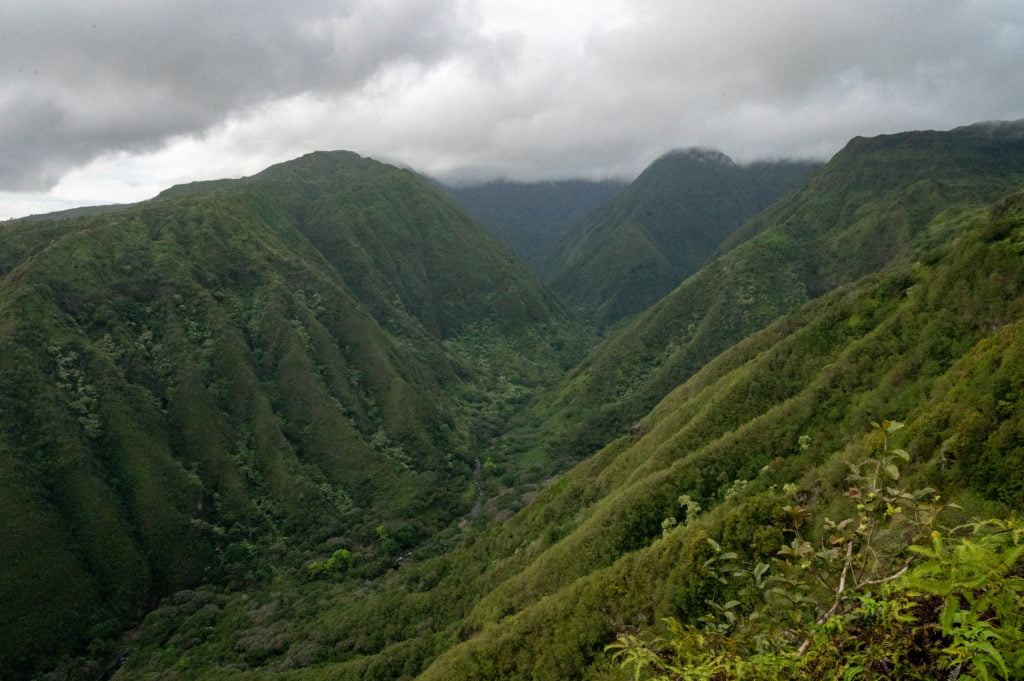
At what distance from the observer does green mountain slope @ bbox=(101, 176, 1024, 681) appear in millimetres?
26000

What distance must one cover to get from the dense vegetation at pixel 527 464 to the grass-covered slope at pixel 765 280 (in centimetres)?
117

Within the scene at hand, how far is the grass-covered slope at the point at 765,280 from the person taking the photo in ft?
459

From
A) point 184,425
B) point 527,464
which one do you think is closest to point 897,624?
point 527,464

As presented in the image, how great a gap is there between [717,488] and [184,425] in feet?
371

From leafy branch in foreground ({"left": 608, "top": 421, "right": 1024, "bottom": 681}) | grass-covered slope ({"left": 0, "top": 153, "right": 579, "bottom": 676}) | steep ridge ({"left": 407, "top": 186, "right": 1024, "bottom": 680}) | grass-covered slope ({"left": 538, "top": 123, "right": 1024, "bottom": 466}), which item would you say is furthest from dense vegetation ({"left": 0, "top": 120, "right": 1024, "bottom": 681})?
grass-covered slope ({"left": 538, "top": 123, "right": 1024, "bottom": 466})

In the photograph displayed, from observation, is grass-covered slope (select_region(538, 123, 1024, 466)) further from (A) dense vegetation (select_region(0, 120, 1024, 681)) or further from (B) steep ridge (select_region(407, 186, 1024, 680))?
(B) steep ridge (select_region(407, 186, 1024, 680))

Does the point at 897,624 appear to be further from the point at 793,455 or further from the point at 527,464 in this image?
the point at 527,464

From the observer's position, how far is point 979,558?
14.2 feet

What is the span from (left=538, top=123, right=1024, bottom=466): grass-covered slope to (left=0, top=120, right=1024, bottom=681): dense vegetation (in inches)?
46.2

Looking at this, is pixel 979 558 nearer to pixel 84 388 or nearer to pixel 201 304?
pixel 84 388

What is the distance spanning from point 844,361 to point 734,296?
12219 centimetres

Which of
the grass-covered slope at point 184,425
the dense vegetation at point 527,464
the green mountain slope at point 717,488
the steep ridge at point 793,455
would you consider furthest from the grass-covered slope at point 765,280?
the steep ridge at point 793,455

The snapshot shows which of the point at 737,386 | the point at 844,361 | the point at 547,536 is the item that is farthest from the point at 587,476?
the point at 844,361

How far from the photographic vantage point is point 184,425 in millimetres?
113938
